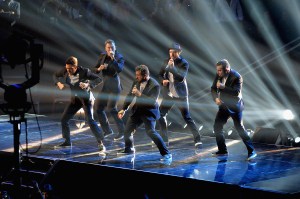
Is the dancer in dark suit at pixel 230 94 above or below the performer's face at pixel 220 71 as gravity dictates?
below

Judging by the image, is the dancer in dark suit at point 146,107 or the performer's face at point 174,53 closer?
the dancer in dark suit at point 146,107

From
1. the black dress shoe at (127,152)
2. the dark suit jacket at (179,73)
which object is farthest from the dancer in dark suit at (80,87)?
the dark suit jacket at (179,73)

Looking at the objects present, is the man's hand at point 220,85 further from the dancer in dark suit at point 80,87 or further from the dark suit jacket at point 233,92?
the dancer in dark suit at point 80,87

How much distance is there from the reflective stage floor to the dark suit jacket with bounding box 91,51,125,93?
49.4 inches

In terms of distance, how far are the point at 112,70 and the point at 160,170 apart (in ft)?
11.9

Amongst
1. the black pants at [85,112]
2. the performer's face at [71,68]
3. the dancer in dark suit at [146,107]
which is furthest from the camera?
the black pants at [85,112]

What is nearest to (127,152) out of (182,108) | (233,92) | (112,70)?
(182,108)

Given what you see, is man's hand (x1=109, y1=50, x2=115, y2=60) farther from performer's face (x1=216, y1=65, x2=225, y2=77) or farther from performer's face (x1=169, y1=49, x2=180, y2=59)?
performer's face (x1=216, y1=65, x2=225, y2=77)

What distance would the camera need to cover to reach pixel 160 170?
31.3 ft

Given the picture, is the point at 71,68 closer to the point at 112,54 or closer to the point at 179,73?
the point at 112,54

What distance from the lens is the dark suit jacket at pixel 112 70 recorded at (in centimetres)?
1239

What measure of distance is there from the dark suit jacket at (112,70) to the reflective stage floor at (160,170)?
1.26m

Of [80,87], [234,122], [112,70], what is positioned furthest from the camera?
[112,70]

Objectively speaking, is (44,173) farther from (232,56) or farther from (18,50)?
(232,56)
